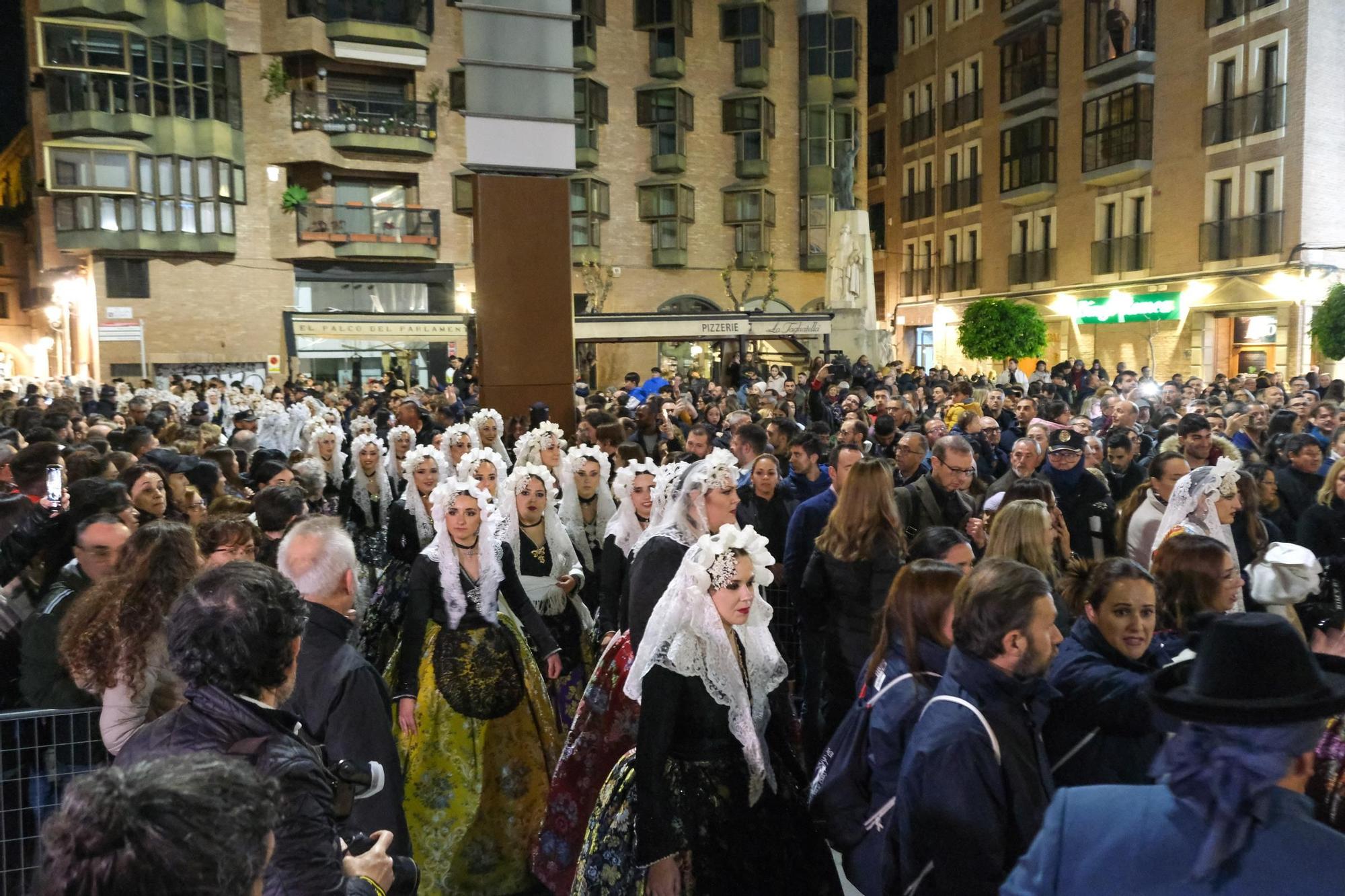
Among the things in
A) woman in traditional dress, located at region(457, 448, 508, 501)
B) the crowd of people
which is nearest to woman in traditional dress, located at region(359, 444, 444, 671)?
the crowd of people

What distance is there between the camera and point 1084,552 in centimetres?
687

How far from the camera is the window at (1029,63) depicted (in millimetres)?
32219

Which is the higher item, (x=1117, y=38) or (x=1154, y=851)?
(x=1117, y=38)

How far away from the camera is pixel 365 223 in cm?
3372

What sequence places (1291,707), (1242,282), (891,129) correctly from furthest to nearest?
(891,129) < (1242,282) < (1291,707)

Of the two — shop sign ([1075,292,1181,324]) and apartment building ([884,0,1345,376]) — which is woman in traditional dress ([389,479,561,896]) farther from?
shop sign ([1075,292,1181,324])

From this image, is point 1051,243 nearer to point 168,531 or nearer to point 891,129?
point 891,129

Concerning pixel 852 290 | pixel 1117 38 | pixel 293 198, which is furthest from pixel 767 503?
pixel 293 198

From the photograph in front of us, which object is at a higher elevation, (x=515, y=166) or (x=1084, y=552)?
(x=515, y=166)

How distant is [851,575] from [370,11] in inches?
1319

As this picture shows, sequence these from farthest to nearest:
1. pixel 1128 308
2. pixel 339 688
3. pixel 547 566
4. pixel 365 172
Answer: pixel 365 172
pixel 1128 308
pixel 547 566
pixel 339 688

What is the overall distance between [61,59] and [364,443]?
1094 inches

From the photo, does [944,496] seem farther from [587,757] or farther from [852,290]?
[852,290]

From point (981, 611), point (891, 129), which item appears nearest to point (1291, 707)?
point (981, 611)
